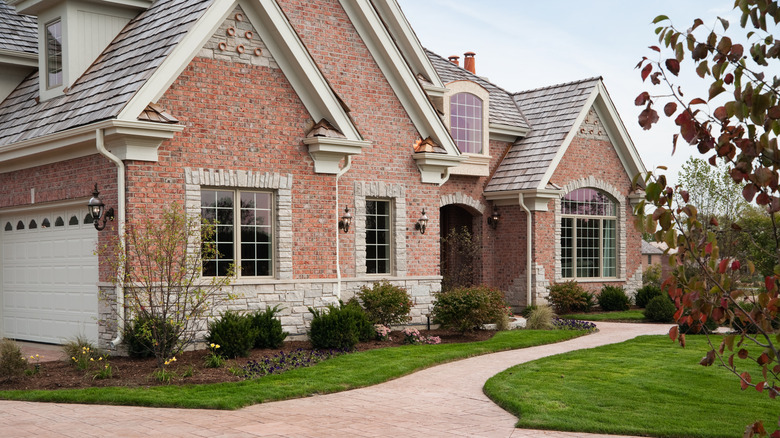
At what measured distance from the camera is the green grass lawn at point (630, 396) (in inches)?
329

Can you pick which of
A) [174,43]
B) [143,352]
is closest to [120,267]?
[143,352]

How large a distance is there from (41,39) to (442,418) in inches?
452

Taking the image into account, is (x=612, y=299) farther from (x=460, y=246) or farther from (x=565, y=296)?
(x=460, y=246)

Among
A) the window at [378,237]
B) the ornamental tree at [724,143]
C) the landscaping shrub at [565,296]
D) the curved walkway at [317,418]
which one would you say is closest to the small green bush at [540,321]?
the window at [378,237]

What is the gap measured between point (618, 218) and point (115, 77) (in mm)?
15497

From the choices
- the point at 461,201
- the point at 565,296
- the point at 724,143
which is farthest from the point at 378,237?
the point at 724,143

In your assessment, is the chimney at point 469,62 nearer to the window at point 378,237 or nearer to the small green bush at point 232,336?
the window at point 378,237

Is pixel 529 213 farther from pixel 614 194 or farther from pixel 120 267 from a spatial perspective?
pixel 120 267

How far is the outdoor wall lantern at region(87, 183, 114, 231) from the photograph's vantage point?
1316cm

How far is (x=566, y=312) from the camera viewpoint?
21844 millimetres

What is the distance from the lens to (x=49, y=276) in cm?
1540

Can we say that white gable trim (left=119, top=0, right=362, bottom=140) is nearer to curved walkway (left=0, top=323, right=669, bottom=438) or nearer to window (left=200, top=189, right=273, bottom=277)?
window (left=200, top=189, right=273, bottom=277)

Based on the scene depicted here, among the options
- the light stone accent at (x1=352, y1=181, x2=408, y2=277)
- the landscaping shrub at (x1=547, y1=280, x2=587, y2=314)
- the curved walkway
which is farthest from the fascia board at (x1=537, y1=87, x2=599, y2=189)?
the curved walkway

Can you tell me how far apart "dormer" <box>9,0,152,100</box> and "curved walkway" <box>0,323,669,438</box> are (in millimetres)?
7521
